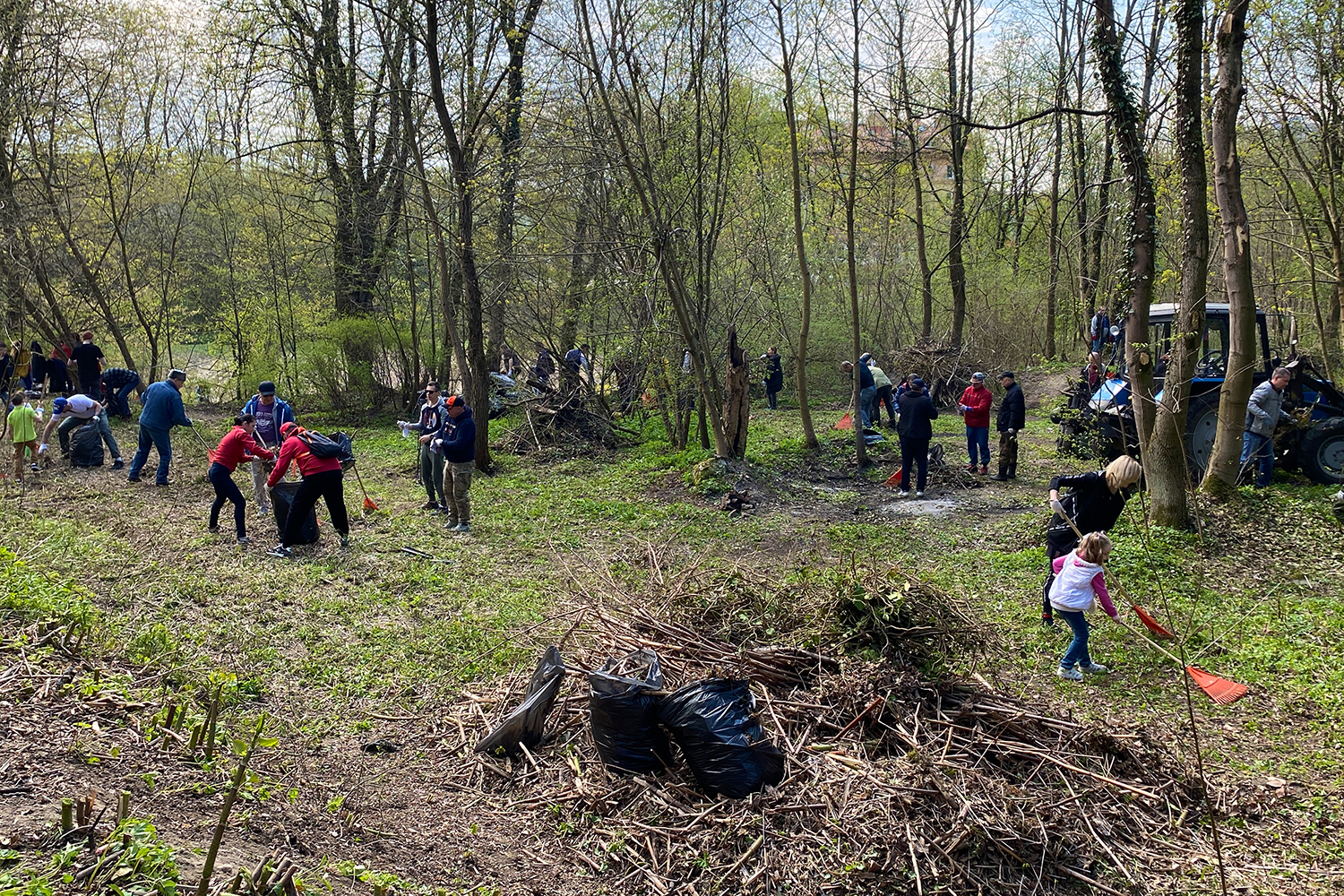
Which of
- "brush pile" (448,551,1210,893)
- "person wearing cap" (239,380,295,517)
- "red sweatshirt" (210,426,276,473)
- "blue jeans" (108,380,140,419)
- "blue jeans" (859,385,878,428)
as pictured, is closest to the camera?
"brush pile" (448,551,1210,893)

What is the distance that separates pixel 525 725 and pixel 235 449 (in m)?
6.14

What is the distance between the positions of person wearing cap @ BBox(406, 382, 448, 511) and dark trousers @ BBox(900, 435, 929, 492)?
6207 mm

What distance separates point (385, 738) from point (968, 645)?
3.60 m

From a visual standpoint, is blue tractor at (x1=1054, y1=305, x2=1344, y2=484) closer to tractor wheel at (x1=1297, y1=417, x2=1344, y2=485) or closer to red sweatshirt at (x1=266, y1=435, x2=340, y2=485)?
tractor wheel at (x1=1297, y1=417, x2=1344, y2=485)

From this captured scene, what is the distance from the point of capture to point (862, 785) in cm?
436

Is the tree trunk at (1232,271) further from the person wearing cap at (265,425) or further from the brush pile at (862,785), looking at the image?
the person wearing cap at (265,425)

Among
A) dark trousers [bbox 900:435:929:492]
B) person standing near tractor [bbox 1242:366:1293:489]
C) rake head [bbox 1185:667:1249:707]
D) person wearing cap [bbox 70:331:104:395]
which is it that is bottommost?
rake head [bbox 1185:667:1249:707]

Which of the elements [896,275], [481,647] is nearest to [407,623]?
[481,647]

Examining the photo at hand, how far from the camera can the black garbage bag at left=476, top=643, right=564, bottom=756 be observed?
5008 mm

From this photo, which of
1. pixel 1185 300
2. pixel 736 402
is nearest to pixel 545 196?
pixel 736 402

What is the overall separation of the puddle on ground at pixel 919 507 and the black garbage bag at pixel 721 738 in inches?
284

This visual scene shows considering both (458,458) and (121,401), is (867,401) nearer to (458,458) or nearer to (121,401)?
(458,458)

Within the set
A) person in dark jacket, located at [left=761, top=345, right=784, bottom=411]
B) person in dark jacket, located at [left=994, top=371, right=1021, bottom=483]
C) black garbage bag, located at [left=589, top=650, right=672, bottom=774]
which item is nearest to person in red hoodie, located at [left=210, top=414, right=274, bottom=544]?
black garbage bag, located at [left=589, top=650, right=672, bottom=774]

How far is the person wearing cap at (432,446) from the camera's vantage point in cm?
1103
